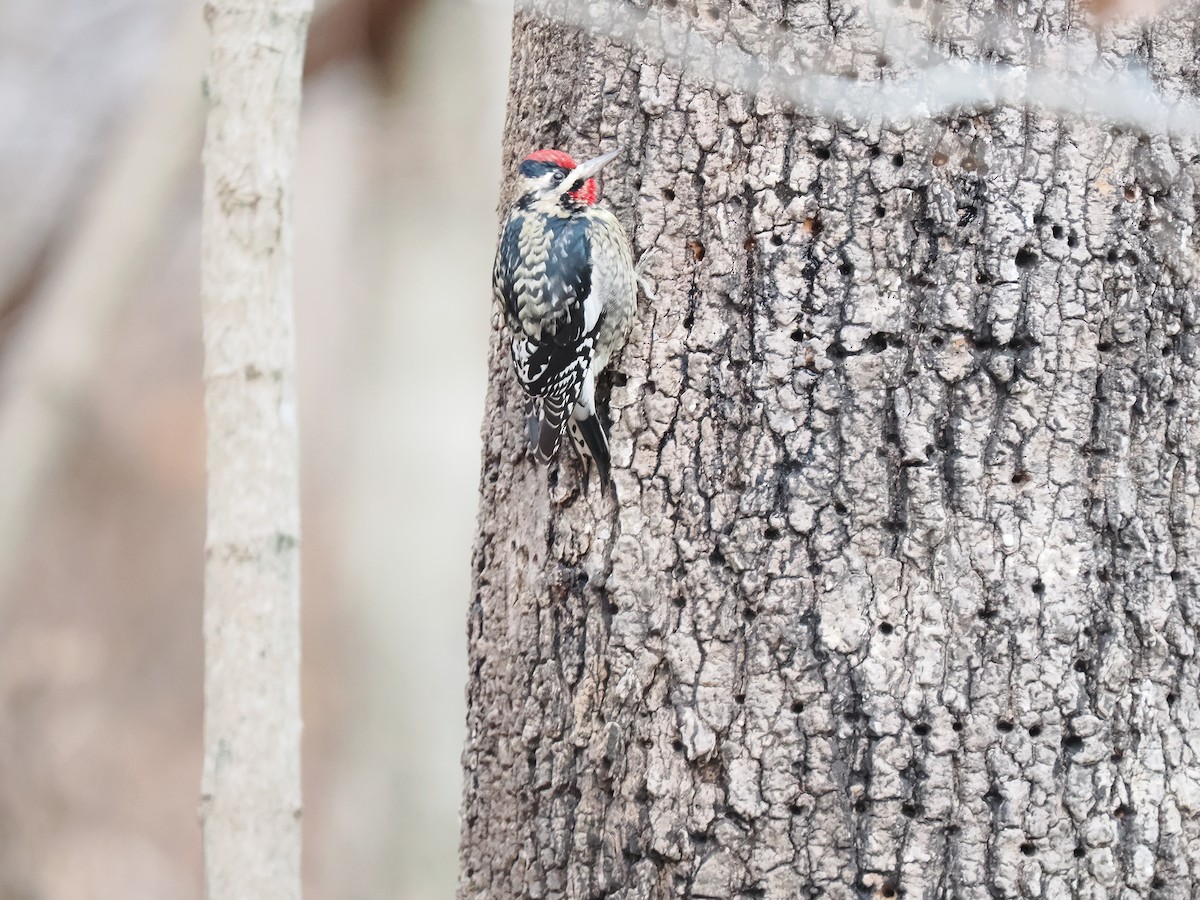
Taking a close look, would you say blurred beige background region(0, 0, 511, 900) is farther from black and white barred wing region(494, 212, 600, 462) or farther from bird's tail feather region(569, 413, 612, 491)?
bird's tail feather region(569, 413, 612, 491)

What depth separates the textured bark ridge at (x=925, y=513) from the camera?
170cm

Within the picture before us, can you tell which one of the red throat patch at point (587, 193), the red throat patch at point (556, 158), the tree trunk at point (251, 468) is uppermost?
the red throat patch at point (556, 158)

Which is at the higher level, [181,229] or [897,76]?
[181,229]

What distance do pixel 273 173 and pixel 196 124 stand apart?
1815mm

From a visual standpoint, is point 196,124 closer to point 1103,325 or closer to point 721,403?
point 721,403

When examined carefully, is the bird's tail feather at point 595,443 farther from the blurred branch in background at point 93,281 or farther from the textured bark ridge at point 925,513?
the blurred branch in background at point 93,281

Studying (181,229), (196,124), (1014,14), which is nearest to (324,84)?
(181,229)

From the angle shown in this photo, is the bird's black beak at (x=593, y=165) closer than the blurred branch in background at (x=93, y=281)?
Yes

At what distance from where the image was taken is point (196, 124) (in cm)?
327

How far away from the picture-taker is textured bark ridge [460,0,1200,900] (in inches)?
66.7

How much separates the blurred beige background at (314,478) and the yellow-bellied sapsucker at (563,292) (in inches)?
86.4

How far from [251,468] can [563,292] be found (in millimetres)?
780

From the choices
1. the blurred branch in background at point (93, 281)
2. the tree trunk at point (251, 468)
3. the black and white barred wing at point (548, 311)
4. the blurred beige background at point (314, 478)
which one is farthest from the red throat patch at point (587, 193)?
the blurred beige background at point (314, 478)

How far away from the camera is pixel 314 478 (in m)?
4.84
